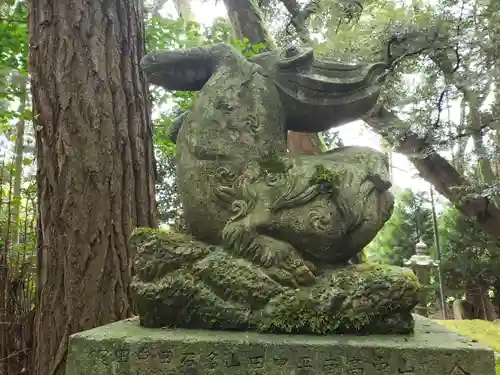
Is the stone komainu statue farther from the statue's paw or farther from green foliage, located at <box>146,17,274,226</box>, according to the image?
green foliage, located at <box>146,17,274,226</box>

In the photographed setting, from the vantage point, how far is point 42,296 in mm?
2756

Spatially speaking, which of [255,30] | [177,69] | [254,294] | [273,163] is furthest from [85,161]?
[255,30]

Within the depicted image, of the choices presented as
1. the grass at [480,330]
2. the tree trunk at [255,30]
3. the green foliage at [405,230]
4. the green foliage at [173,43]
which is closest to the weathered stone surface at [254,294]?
the green foliage at [173,43]

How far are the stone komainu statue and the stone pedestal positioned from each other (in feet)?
0.34

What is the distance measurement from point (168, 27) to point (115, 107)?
2179 mm

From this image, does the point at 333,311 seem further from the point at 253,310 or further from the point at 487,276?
the point at 487,276

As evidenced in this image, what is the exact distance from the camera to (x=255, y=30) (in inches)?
221

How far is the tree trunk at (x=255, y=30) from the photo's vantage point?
18.0ft

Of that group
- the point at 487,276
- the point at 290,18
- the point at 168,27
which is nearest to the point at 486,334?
the point at 487,276

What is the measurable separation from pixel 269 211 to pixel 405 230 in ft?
35.6

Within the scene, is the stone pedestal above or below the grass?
above

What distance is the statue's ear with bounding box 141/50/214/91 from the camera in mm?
2117

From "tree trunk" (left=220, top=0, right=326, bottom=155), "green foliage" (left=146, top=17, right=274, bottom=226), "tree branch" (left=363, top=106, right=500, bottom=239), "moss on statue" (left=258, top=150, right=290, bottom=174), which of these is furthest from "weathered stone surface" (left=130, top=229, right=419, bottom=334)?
"tree branch" (left=363, top=106, right=500, bottom=239)

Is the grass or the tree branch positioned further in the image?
the grass
